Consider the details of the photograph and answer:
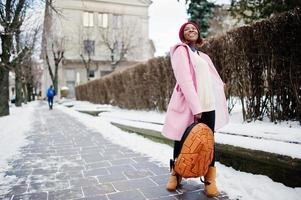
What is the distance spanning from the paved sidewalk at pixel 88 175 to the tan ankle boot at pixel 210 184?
3.4 inches

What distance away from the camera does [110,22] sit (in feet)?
144

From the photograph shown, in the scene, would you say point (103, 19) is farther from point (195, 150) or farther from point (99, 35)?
point (195, 150)

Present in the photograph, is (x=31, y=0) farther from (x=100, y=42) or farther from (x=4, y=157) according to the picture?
(x=100, y=42)

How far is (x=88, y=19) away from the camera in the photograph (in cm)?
4372

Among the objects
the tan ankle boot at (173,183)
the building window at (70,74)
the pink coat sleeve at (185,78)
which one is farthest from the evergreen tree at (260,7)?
Result: the building window at (70,74)

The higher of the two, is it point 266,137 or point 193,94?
point 193,94

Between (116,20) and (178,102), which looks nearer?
(178,102)

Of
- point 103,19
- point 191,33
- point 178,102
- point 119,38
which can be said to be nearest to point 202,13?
point 119,38

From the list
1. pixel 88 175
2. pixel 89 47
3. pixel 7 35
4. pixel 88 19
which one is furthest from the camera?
pixel 88 19

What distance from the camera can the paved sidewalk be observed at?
11.6 feet

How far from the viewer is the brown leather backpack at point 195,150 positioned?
312 cm

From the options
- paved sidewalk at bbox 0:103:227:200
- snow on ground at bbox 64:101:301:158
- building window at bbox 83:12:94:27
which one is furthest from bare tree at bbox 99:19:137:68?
snow on ground at bbox 64:101:301:158

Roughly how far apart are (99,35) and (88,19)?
10.8 ft

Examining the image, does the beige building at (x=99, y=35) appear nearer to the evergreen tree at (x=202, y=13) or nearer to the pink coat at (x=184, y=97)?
the evergreen tree at (x=202, y=13)
